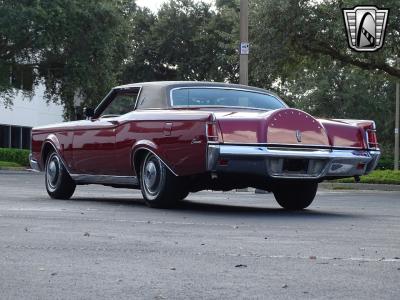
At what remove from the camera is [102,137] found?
12.5 metres

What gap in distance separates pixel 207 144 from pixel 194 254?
3610mm

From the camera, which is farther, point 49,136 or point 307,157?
point 49,136

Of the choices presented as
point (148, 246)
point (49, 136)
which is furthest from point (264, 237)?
point (49, 136)

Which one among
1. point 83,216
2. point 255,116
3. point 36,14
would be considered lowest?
point 83,216

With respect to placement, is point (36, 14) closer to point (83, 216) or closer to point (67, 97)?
point (67, 97)

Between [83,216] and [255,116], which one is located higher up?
[255,116]

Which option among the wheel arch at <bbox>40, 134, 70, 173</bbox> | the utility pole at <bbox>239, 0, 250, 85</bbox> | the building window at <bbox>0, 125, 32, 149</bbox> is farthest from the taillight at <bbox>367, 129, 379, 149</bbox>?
the building window at <bbox>0, 125, 32, 149</bbox>

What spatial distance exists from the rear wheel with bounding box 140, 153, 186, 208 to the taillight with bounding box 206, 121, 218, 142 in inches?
34.0

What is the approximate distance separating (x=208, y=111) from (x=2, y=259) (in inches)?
195

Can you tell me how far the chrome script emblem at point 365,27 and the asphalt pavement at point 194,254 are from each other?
12.9m

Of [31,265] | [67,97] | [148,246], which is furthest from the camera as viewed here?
[67,97]

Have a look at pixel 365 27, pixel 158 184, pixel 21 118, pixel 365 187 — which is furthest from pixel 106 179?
pixel 21 118

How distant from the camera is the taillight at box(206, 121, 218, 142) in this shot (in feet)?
35.0

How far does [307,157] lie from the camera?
431 inches
